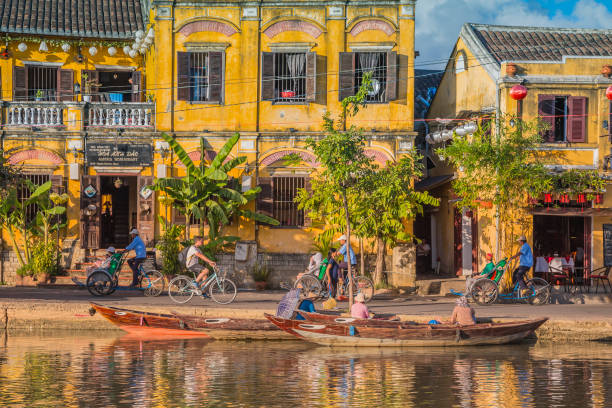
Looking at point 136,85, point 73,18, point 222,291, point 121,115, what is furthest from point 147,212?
point 73,18

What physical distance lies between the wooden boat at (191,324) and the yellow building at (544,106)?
8996 mm

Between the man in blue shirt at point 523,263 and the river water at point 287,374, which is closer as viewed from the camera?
the river water at point 287,374

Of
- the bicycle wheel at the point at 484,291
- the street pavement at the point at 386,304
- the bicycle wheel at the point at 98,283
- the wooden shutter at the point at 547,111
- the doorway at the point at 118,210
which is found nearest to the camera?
the street pavement at the point at 386,304

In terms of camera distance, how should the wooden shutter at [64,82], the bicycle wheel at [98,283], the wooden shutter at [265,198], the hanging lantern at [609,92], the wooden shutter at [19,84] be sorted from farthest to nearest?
the wooden shutter at [64,82]
the wooden shutter at [19,84]
the wooden shutter at [265,198]
the hanging lantern at [609,92]
the bicycle wheel at [98,283]

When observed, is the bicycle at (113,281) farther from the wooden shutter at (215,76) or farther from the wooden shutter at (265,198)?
the wooden shutter at (215,76)

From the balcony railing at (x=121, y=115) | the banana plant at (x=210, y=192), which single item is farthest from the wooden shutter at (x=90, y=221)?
the banana plant at (x=210, y=192)

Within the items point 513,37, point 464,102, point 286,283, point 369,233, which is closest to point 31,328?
point 286,283

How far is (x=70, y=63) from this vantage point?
3023 cm

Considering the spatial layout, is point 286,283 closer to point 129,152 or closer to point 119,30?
point 129,152

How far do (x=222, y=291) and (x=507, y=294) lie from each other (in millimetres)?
7357

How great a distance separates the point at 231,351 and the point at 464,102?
13687mm

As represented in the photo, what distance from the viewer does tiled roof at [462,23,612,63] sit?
2786cm

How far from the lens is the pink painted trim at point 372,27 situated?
27.8 meters

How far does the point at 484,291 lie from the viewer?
23.4 m
